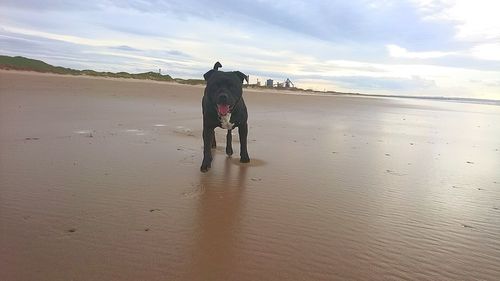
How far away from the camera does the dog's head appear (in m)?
5.84

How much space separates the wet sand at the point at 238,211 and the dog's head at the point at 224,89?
2.72 feet

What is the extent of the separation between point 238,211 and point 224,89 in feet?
8.42

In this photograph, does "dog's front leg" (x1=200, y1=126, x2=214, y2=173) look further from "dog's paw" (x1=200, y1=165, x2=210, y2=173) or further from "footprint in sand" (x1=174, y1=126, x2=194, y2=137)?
"footprint in sand" (x1=174, y1=126, x2=194, y2=137)

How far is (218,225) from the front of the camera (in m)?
3.43

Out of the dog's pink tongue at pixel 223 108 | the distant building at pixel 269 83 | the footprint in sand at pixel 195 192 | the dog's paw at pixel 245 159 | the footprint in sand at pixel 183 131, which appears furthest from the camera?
the distant building at pixel 269 83

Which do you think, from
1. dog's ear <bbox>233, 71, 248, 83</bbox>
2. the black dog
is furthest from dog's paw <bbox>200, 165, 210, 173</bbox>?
dog's ear <bbox>233, 71, 248, 83</bbox>

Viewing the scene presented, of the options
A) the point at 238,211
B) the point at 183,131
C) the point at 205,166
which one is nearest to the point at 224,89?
the point at 205,166

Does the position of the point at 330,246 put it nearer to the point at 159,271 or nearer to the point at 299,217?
the point at 299,217

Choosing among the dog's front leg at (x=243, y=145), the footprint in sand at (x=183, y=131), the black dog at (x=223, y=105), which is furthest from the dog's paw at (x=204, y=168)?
the footprint in sand at (x=183, y=131)

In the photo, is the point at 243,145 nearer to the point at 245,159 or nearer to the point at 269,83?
the point at 245,159

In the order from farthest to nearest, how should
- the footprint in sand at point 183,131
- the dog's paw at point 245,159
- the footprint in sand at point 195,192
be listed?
the footprint in sand at point 183,131
the dog's paw at point 245,159
the footprint in sand at point 195,192

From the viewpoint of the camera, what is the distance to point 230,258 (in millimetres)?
2787

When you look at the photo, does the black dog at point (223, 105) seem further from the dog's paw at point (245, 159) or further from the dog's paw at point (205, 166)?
the dog's paw at point (205, 166)

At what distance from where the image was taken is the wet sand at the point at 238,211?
2.68 metres
